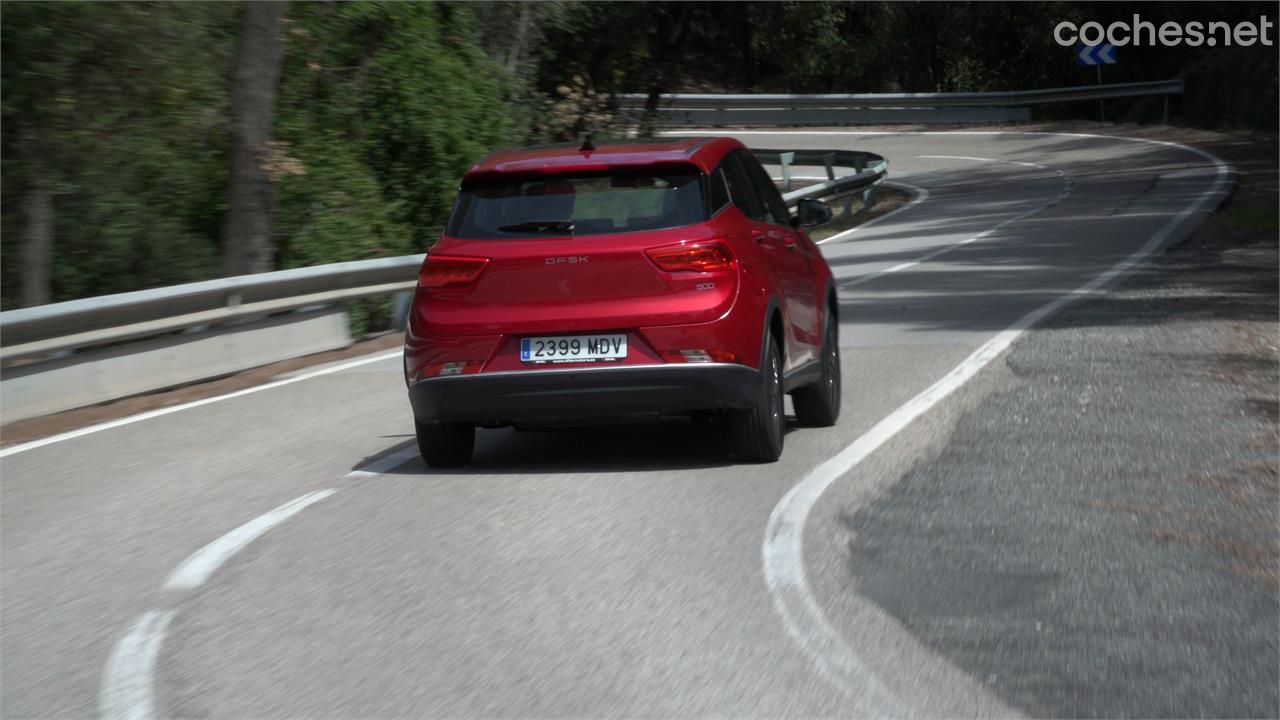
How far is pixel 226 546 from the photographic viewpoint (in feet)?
24.3

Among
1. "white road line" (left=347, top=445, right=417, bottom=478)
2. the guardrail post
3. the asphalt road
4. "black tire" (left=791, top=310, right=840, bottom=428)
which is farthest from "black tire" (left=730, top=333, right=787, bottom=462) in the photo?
the guardrail post

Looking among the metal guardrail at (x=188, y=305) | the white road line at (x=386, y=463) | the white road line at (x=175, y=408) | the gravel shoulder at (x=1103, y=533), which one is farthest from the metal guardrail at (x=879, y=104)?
the white road line at (x=386, y=463)

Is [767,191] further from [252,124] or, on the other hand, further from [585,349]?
[252,124]

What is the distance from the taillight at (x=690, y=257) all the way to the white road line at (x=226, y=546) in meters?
2.04

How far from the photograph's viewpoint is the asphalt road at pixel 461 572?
5145mm

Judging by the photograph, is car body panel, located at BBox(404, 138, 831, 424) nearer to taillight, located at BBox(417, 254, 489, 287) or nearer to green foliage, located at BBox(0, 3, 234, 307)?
taillight, located at BBox(417, 254, 489, 287)

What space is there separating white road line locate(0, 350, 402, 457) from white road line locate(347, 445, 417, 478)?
2.66 metres

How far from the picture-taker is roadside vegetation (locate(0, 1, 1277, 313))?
15.9m

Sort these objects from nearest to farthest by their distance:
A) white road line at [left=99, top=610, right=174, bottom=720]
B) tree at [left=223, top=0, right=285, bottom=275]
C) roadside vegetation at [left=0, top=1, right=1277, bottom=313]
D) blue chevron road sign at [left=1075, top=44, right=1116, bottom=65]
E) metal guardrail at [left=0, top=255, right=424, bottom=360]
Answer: white road line at [left=99, top=610, right=174, bottom=720] → metal guardrail at [left=0, top=255, right=424, bottom=360] → roadside vegetation at [left=0, top=1, right=1277, bottom=313] → tree at [left=223, top=0, right=285, bottom=275] → blue chevron road sign at [left=1075, top=44, right=1116, bottom=65]

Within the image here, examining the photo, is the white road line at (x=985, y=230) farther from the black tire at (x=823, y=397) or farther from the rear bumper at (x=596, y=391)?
the rear bumper at (x=596, y=391)

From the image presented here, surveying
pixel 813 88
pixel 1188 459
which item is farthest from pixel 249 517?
pixel 813 88

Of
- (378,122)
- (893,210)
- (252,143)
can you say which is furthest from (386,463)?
(893,210)

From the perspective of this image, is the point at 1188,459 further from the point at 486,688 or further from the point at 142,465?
the point at 142,465

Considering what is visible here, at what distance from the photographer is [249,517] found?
8070mm
